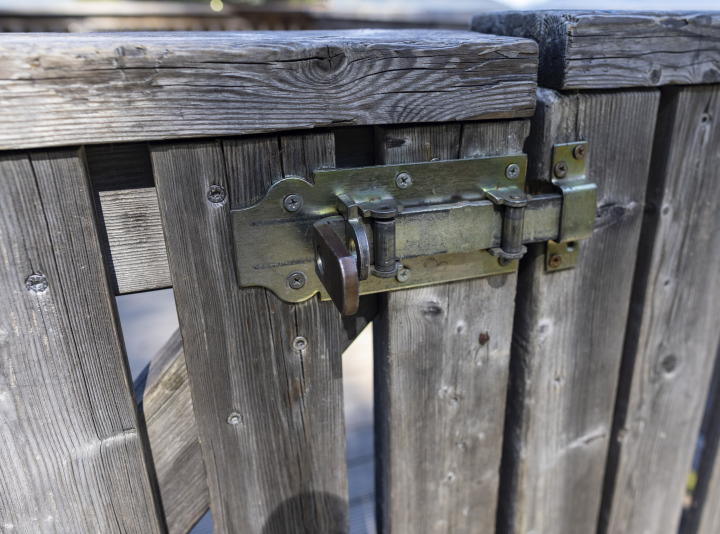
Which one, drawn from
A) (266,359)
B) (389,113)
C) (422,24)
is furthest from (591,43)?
(422,24)

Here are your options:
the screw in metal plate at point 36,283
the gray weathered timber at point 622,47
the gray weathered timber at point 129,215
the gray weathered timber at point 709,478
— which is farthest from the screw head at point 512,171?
the gray weathered timber at point 709,478

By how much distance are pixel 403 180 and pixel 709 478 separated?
1493 millimetres

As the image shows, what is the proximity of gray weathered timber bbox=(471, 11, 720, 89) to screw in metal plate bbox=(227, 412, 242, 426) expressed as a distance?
801mm

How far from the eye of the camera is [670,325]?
1.20m

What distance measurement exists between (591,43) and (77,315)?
0.92m

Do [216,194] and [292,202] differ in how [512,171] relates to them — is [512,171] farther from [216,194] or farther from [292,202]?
[216,194]

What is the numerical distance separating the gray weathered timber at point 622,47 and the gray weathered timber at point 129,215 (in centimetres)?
69

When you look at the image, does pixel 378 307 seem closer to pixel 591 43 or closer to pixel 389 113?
pixel 389 113

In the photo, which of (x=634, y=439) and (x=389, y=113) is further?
(x=634, y=439)

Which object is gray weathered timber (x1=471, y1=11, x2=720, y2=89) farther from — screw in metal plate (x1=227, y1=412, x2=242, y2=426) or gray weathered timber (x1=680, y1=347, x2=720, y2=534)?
gray weathered timber (x1=680, y1=347, x2=720, y2=534)

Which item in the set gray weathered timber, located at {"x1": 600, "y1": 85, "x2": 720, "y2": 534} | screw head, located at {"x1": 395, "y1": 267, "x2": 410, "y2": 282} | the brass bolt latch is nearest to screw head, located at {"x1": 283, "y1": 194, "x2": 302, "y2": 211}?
the brass bolt latch

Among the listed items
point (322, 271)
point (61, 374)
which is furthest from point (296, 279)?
point (61, 374)

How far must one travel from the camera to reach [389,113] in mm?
793

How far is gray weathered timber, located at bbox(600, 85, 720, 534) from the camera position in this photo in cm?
104
